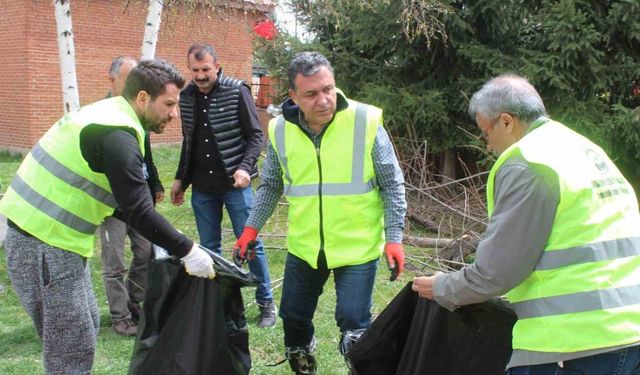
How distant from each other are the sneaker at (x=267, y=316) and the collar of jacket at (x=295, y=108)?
176cm

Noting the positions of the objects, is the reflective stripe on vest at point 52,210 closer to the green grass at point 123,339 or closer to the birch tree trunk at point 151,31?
the green grass at point 123,339

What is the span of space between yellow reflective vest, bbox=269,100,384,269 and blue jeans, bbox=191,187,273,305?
132 cm

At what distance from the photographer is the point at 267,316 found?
14.7 ft

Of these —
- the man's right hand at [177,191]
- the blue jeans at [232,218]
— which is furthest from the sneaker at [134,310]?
the man's right hand at [177,191]

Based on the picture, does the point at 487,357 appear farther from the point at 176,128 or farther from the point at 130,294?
the point at 176,128

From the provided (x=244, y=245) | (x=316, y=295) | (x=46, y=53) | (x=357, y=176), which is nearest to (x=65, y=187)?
(x=244, y=245)

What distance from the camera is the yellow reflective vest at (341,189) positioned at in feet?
9.82

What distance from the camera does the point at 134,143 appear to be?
2.49 meters

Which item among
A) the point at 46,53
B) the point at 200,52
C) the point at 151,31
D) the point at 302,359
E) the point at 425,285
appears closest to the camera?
the point at 425,285

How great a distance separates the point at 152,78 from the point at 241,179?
151 cm

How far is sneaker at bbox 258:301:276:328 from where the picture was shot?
4.45 m

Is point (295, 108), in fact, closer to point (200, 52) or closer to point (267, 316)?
point (200, 52)

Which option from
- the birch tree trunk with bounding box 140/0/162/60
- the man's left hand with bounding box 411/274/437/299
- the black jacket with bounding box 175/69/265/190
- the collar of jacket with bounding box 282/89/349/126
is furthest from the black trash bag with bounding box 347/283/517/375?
the birch tree trunk with bounding box 140/0/162/60

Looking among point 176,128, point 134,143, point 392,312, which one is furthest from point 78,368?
point 176,128
